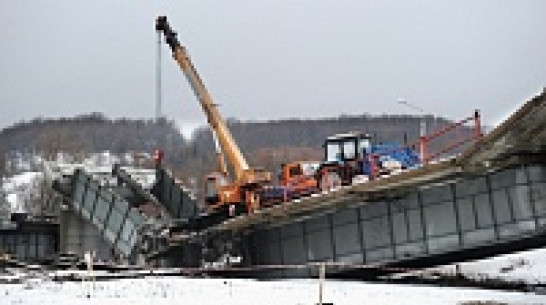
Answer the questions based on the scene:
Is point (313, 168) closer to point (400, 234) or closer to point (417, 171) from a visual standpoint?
point (400, 234)

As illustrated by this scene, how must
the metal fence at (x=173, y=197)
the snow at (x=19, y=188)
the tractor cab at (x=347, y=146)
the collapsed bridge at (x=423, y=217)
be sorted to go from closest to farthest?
the collapsed bridge at (x=423, y=217), the tractor cab at (x=347, y=146), the metal fence at (x=173, y=197), the snow at (x=19, y=188)

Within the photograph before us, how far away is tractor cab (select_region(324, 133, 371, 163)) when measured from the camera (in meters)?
28.0

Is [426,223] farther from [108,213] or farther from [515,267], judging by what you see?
[108,213]

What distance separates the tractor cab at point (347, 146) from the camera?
2802 centimetres

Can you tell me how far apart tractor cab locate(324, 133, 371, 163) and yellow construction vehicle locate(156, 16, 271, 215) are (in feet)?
9.13

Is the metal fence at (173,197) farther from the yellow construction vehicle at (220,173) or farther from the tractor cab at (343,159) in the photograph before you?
the tractor cab at (343,159)

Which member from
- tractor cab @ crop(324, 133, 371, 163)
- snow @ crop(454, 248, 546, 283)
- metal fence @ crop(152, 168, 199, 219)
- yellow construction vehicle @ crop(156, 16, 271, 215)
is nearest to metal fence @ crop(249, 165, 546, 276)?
yellow construction vehicle @ crop(156, 16, 271, 215)

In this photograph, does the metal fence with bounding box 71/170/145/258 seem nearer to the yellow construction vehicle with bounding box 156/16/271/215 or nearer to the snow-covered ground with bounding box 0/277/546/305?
the yellow construction vehicle with bounding box 156/16/271/215

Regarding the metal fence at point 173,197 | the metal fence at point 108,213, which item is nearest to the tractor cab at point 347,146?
the metal fence at point 108,213

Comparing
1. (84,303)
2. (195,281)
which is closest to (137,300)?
(84,303)

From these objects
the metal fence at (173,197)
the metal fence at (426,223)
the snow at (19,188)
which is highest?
the snow at (19,188)

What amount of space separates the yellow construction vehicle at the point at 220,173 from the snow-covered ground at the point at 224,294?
315 inches

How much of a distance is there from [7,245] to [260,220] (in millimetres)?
22048

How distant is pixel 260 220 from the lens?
25844mm
